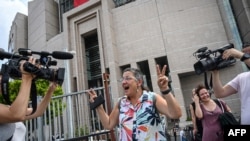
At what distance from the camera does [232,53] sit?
7.84 ft

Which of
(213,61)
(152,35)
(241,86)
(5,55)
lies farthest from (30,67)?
(152,35)

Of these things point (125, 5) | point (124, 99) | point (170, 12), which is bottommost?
point (124, 99)

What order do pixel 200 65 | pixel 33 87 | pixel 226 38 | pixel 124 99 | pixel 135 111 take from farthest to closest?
pixel 226 38, pixel 200 65, pixel 124 99, pixel 135 111, pixel 33 87

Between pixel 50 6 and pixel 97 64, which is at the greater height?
pixel 50 6

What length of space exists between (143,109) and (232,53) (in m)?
1.20

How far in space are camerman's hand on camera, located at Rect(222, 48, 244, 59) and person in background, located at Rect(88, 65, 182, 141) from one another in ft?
3.02

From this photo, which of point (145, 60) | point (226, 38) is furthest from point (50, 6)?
point (226, 38)

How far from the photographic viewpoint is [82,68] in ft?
83.9

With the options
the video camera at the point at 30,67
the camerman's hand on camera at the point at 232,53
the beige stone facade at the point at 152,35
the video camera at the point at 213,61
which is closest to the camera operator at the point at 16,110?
the video camera at the point at 30,67

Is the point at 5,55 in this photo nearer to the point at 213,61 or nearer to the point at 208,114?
the point at 213,61

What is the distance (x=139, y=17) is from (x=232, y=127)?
2288 centimetres

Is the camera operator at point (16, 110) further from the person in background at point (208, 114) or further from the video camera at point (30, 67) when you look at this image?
the person in background at point (208, 114)

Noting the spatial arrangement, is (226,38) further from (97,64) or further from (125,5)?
(97,64)

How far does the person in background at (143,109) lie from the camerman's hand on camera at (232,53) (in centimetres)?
92
